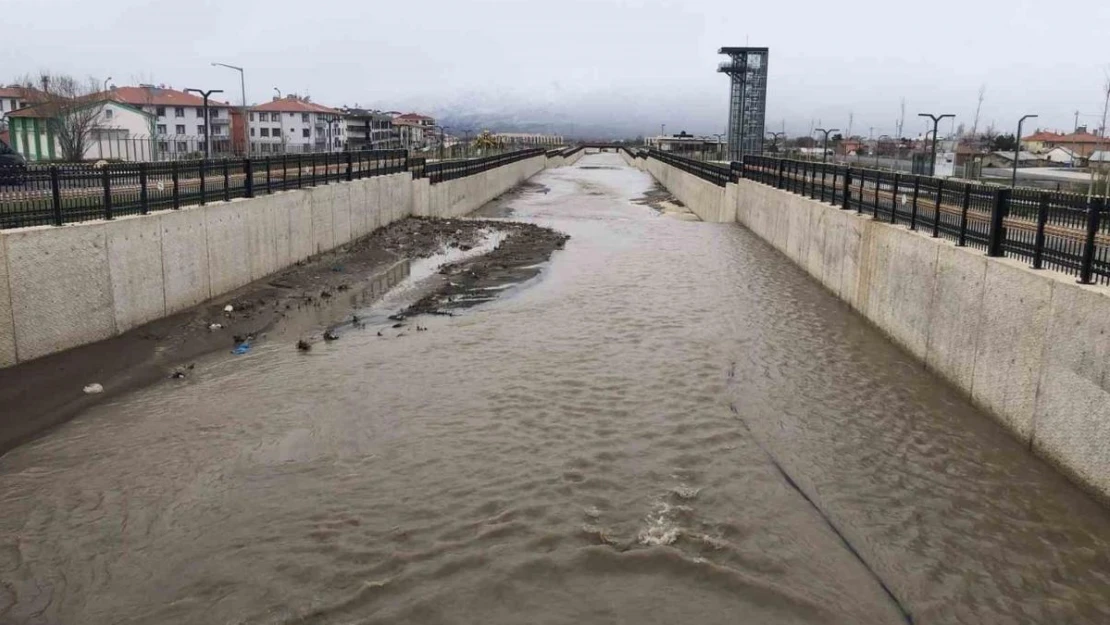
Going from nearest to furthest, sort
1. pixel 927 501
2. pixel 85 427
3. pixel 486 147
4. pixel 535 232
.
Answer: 1. pixel 927 501
2. pixel 85 427
3. pixel 535 232
4. pixel 486 147

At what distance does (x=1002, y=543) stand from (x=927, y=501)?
0.91 metres

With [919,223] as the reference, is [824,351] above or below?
below

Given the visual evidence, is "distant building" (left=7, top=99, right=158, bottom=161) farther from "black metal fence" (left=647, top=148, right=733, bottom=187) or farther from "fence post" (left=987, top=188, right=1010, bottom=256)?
"fence post" (left=987, top=188, right=1010, bottom=256)

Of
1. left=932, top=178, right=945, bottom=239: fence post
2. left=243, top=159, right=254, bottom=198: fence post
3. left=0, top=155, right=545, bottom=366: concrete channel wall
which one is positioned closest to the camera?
left=0, top=155, right=545, bottom=366: concrete channel wall

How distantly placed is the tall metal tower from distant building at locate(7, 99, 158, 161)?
69.6 m

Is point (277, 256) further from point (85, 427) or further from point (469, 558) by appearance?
point (469, 558)

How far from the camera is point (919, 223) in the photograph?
47.8 ft

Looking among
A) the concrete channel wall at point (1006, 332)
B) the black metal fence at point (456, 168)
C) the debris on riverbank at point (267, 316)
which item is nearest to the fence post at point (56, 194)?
the debris on riverbank at point (267, 316)

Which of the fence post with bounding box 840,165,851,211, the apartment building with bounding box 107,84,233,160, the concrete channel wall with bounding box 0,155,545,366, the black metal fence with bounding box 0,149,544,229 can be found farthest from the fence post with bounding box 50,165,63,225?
the apartment building with bounding box 107,84,233,160

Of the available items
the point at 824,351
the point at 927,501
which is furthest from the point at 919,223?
the point at 927,501

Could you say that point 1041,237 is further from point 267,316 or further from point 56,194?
point 56,194

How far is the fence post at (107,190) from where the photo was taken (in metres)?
13.4

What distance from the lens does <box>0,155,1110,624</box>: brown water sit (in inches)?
257

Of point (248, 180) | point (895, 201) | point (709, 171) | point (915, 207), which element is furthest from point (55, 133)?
point (915, 207)
